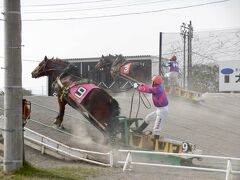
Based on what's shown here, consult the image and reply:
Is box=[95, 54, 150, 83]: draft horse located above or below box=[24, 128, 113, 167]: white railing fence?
above

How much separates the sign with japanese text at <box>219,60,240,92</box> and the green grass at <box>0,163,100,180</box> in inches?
795

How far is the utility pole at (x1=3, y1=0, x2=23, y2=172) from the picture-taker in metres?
10.8

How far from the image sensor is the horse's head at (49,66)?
606 inches

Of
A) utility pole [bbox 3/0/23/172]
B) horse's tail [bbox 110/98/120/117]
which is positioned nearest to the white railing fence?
horse's tail [bbox 110/98/120/117]

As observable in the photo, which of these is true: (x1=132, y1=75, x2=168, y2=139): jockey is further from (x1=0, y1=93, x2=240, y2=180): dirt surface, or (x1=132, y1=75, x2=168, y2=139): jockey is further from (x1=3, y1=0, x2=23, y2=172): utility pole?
(x1=3, y1=0, x2=23, y2=172): utility pole

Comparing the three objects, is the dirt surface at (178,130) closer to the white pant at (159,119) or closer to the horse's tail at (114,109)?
the horse's tail at (114,109)

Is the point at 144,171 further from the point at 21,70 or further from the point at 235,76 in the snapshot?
the point at 235,76

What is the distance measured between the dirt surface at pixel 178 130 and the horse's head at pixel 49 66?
1594 mm

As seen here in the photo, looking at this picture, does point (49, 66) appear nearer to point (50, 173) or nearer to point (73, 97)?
point (73, 97)

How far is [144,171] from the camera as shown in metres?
11.4

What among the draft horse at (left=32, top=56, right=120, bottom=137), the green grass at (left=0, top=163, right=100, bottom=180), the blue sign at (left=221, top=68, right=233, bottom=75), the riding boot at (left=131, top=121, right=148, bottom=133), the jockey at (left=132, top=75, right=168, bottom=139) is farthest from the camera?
the blue sign at (left=221, top=68, right=233, bottom=75)

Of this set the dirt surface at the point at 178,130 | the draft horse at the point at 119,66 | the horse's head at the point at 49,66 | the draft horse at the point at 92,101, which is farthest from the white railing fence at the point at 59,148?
the draft horse at the point at 119,66

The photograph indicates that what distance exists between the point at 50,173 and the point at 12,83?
79.9 inches

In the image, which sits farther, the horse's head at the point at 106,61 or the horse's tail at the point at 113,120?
the horse's head at the point at 106,61
